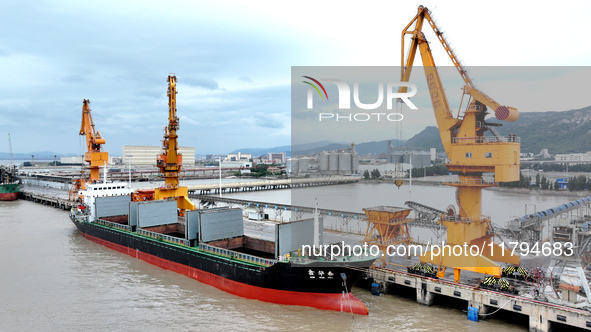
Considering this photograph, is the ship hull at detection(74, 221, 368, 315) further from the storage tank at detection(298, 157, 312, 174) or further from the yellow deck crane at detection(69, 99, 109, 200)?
the storage tank at detection(298, 157, 312, 174)

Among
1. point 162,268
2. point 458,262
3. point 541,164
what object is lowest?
point 162,268

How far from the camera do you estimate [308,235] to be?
16812 millimetres

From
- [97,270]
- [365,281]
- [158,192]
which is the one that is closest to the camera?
[365,281]

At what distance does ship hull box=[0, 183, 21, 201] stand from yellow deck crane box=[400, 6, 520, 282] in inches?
2330

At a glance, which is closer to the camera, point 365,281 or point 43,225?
point 365,281

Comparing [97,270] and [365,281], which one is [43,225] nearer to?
[97,270]

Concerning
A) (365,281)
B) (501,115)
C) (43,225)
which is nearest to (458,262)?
(365,281)

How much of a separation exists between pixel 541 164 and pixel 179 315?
35083 millimetres

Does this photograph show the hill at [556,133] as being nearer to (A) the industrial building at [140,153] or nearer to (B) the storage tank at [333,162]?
(B) the storage tank at [333,162]

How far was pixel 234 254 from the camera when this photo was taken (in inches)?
669

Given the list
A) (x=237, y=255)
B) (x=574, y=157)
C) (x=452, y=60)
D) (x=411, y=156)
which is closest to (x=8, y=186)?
(x=237, y=255)

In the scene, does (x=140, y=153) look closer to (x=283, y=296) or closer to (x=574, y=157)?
(x=574, y=157)

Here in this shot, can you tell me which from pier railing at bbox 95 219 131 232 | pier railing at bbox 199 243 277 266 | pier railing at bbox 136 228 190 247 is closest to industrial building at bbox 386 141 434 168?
pier railing at bbox 199 243 277 266

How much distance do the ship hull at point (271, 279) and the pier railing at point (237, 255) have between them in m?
0.36
